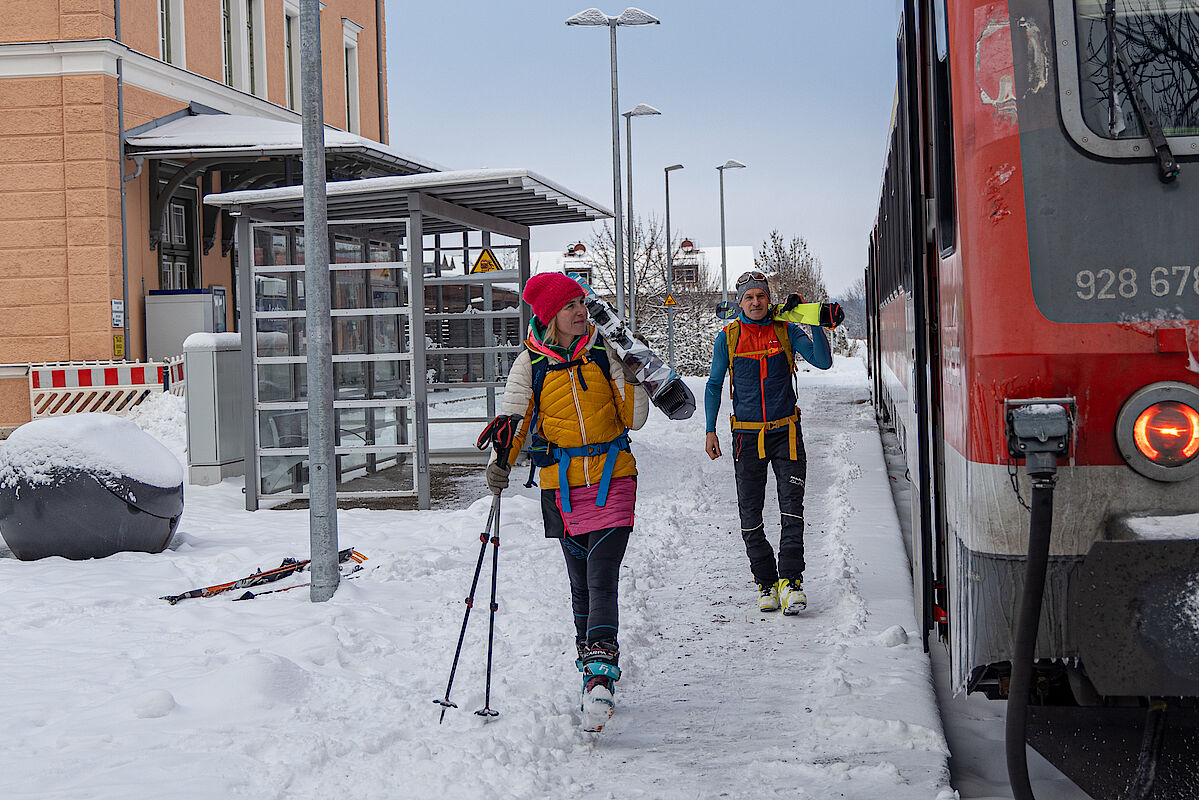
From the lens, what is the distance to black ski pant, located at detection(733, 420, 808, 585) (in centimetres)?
663

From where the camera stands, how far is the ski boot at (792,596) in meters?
6.57

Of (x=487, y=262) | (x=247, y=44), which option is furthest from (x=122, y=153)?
(x=487, y=262)

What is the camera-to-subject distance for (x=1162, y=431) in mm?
2939

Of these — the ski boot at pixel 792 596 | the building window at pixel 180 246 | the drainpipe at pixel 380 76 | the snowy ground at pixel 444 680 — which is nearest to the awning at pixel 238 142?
the building window at pixel 180 246

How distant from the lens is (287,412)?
11.1 metres

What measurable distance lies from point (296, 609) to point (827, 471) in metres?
7.97

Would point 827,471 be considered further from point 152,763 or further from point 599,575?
point 152,763

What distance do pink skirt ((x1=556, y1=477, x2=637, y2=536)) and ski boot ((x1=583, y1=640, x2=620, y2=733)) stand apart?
0.45 metres

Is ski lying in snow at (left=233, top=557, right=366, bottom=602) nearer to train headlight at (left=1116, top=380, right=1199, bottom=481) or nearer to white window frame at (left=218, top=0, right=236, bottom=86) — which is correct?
train headlight at (left=1116, top=380, right=1199, bottom=481)

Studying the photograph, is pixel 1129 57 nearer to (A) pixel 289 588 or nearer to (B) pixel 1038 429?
(B) pixel 1038 429

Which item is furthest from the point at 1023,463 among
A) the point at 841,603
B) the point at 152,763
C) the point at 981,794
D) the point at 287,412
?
the point at 287,412

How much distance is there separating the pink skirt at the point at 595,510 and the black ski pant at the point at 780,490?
1.81 m

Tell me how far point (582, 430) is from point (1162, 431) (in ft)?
7.82

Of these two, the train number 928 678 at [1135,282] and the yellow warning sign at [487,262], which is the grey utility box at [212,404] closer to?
the yellow warning sign at [487,262]
